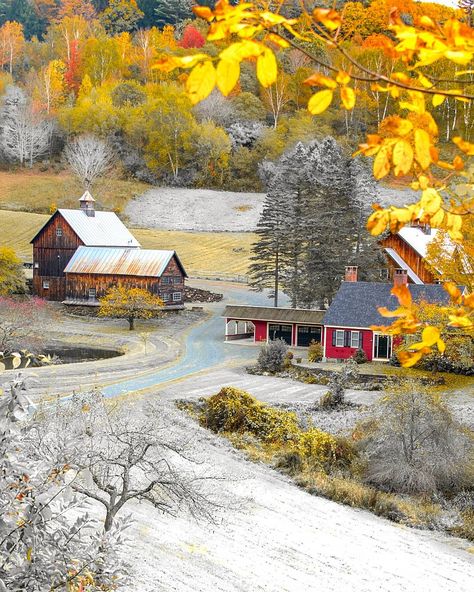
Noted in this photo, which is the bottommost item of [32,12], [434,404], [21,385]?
[434,404]

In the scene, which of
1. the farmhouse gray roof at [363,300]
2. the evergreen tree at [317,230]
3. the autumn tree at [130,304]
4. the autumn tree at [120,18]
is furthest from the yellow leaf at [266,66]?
the autumn tree at [120,18]

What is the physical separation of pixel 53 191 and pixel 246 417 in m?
66.5

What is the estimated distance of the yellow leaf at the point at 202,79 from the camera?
2.30 metres

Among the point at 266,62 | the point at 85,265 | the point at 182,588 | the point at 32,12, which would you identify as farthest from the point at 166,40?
the point at 266,62

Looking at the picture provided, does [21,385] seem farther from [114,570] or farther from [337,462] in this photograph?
[337,462]

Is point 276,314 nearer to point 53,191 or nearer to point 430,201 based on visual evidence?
point 430,201

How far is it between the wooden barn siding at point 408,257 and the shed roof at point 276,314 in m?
9.27

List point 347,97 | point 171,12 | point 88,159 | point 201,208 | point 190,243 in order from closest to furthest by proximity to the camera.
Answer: point 347,97
point 190,243
point 201,208
point 88,159
point 171,12

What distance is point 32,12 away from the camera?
14900cm

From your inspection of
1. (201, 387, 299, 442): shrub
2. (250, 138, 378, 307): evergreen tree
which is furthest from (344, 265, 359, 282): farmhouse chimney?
(201, 387, 299, 442): shrub

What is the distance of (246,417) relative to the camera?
27.5m

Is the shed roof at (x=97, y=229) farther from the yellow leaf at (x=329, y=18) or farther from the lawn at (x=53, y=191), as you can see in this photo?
the yellow leaf at (x=329, y=18)

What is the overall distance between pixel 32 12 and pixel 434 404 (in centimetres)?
14586

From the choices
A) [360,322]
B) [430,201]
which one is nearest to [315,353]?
[360,322]
